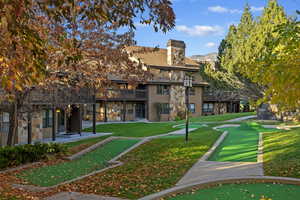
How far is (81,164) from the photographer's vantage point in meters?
13.6

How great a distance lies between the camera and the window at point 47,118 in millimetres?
23508

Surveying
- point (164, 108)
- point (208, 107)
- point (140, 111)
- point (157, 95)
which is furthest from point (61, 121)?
point (208, 107)

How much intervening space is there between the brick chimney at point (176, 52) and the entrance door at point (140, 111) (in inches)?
295

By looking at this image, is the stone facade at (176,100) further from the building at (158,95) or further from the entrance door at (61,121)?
the entrance door at (61,121)

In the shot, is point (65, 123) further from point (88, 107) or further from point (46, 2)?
point (46, 2)

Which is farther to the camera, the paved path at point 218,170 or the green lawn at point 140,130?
the green lawn at point 140,130

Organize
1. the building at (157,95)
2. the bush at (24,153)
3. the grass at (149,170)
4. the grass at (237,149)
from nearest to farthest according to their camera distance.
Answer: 1. the grass at (149,170)
2. the bush at (24,153)
3. the grass at (237,149)
4. the building at (157,95)

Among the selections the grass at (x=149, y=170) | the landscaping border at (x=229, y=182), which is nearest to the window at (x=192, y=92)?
the grass at (x=149, y=170)

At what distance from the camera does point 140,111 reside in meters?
41.1

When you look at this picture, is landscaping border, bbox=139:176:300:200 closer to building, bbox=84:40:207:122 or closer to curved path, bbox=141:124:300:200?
curved path, bbox=141:124:300:200

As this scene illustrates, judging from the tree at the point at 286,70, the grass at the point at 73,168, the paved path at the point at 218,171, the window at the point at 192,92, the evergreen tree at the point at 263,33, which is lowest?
the grass at the point at 73,168

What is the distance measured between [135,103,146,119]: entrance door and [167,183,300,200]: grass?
3259cm

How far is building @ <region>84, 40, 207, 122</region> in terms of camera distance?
38125 millimetres

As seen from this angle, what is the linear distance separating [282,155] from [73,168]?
9.13 metres
